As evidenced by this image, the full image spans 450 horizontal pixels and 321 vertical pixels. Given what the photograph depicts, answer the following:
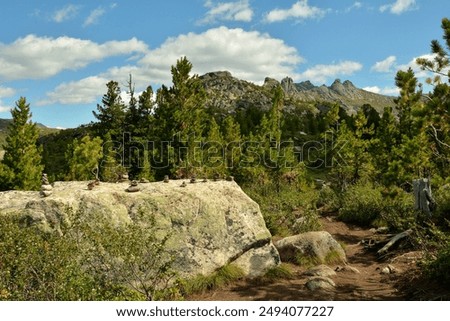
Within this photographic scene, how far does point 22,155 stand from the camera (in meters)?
34.9

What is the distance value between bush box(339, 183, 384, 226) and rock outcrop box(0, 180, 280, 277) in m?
13.7

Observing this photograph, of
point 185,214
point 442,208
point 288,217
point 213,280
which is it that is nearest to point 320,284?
point 213,280

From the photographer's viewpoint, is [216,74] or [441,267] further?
[216,74]

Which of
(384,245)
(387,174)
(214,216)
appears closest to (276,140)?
A: (387,174)

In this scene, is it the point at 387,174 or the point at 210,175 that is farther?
the point at 210,175

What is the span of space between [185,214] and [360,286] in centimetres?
601

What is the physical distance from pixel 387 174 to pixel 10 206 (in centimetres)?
2097

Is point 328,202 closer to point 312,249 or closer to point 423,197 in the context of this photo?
point 423,197

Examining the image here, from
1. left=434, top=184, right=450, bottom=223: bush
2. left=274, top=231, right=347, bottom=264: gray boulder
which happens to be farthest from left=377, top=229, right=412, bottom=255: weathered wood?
left=434, top=184, right=450, bottom=223: bush

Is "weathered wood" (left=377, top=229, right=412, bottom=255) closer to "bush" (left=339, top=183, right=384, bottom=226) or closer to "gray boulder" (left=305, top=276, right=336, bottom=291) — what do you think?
"gray boulder" (left=305, top=276, right=336, bottom=291)

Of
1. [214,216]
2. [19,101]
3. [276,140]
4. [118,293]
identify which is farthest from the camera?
[276,140]

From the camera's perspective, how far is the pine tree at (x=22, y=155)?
33.9m

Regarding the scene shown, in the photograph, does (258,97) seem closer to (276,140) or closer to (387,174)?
(276,140)
